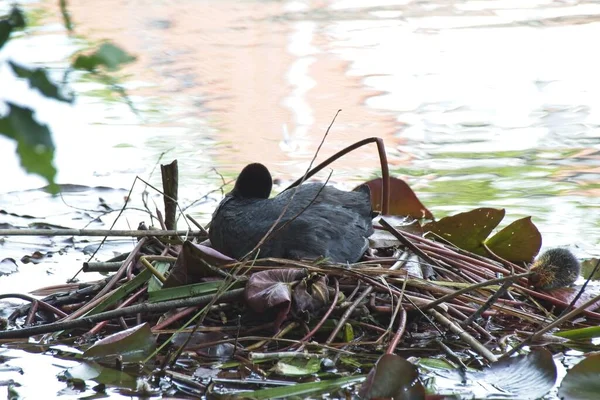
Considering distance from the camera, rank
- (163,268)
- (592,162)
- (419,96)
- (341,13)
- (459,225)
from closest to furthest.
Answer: (163,268) < (459,225) < (592,162) < (419,96) < (341,13)

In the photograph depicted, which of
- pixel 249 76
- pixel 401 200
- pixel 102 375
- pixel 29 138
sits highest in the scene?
pixel 29 138

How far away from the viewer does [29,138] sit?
1.06m

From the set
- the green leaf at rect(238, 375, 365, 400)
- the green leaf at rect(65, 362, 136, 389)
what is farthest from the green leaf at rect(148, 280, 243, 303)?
the green leaf at rect(238, 375, 365, 400)

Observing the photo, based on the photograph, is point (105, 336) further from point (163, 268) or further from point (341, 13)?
point (341, 13)

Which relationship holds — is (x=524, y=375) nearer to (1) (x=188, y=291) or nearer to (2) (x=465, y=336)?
(2) (x=465, y=336)

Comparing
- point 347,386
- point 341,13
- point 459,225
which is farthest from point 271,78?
point 347,386

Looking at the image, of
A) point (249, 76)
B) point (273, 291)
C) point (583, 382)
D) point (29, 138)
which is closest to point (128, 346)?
point (273, 291)

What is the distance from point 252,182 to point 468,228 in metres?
0.88

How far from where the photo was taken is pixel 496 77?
779 cm

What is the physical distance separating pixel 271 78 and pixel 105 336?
5.24 metres

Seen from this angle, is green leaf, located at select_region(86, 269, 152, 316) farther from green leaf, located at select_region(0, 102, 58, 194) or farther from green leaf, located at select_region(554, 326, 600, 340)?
green leaf, located at select_region(0, 102, 58, 194)

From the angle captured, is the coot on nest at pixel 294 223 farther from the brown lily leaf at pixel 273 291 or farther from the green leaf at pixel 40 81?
the green leaf at pixel 40 81

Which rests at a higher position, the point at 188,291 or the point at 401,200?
the point at 188,291

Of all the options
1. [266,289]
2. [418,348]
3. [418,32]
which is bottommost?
[418,32]
